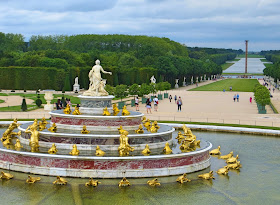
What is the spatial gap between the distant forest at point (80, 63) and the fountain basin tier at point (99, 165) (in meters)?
56.9

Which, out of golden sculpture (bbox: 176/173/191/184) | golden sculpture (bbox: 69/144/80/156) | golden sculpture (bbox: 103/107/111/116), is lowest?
golden sculpture (bbox: 176/173/191/184)

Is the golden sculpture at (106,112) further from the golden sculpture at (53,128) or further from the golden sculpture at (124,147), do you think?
the golden sculpture at (124,147)

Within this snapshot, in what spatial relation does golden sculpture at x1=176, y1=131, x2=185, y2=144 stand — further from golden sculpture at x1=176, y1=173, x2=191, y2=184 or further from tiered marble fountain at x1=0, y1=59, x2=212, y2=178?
golden sculpture at x1=176, y1=173, x2=191, y2=184

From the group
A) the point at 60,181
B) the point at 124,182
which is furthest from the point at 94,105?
the point at 124,182

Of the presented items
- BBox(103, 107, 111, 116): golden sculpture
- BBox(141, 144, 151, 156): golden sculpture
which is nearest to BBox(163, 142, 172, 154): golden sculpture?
BBox(141, 144, 151, 156): golden sculpture

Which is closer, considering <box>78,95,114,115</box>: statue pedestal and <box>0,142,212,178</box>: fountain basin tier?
<box>0,142,212,178</box>: fountain basin tier

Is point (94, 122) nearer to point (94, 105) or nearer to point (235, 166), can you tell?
point (94, 105)

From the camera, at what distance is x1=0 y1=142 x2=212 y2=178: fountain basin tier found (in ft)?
Result: 73.4

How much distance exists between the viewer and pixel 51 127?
87.8 feet

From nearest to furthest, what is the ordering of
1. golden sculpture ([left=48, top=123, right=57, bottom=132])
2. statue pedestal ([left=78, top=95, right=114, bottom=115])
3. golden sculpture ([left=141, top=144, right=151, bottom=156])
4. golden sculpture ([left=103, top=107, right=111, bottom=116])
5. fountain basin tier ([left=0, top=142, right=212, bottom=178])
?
1. fountain basin tier ([left=0, top=142, right=212, bottom=178])
2. golden sculpture ([left=141, top=144, right=151, bottom=156])
3. golden sculpture ([left=48, top=123, right=57, bottom=132])
4. golden sculpture ([left=103, top=107, right=111, bottom=116])
5. statue pedestal ([left=78, top=95, right=114, bottom=115])

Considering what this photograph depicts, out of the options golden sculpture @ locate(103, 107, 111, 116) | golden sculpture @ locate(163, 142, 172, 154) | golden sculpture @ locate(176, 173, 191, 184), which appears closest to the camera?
golden sculpture @ locate(176, 173, 191, 184)

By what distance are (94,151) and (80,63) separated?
79.6m

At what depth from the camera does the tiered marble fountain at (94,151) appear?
2247cm

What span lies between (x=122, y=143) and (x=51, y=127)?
5056mm
